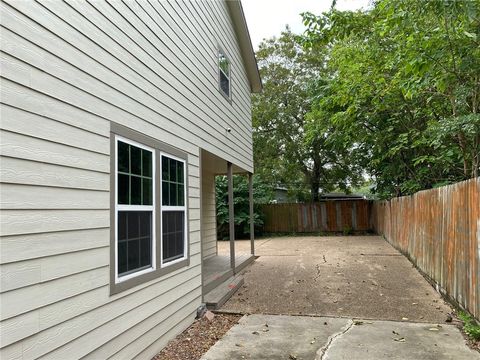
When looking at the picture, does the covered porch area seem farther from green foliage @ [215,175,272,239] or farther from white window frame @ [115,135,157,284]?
green foliage @ [215,175,272,239]

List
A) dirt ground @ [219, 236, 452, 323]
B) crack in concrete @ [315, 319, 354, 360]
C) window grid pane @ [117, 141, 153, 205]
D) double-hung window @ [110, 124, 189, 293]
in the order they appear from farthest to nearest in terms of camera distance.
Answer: dirt ground @ [219, 236, 452, 323]
crack in concrete @ [315, 319, 354, 360]
window grid pane @ [117, 141, 153, 205]
double-hung window @ [110, 124, 189, 293]

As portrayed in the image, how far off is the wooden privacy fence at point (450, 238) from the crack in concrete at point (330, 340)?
58.0 inches

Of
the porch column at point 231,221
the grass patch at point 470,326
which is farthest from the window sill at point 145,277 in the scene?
the grass patch at point 470,326

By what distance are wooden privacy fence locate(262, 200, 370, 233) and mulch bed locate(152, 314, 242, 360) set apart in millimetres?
14584

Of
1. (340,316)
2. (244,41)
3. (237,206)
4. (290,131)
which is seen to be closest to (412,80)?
(340,316)

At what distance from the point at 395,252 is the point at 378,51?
6011 mm

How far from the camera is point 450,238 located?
18.6ft

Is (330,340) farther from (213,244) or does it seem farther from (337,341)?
(213,244)

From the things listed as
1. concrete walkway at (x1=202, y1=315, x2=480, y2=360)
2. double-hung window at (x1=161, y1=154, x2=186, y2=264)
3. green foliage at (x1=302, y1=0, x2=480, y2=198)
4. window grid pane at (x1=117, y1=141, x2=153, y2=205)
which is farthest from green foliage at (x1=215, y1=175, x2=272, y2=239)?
window grid pane at (x1=117, y1=141, x2=153, y2=205)

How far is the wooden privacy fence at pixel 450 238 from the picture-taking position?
4.58m

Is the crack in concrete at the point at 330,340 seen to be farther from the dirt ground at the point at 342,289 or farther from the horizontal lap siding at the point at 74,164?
the horizontal lap siding at the point at 74,164

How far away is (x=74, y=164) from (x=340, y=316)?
13.8ft

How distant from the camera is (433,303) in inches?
230

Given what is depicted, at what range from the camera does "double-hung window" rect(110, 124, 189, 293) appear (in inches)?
141
